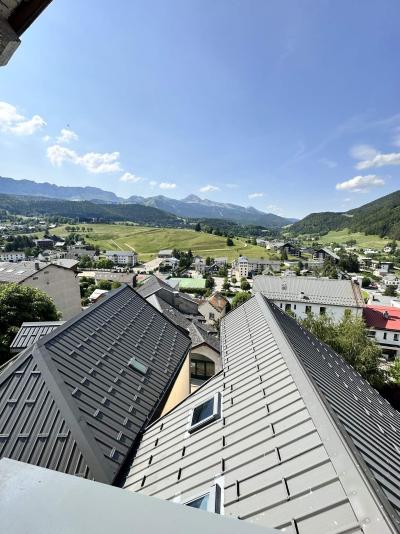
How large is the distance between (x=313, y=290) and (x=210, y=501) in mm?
46484

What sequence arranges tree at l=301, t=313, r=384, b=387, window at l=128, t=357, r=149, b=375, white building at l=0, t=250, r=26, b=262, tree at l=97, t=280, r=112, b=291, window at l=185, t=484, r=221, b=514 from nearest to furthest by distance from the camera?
window at l=185, t=484, r=221, b=514
window at l=128, t=357, r=149, b=375
tree at l=301, t=313, r=384, b=387
tree at l=97, t=280, r=112, b=291
white building at l=0, t=250, r=26, b=262

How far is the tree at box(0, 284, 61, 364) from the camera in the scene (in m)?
23.9

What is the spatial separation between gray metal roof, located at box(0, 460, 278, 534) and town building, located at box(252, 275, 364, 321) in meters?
43.5

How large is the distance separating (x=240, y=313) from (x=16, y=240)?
625ft

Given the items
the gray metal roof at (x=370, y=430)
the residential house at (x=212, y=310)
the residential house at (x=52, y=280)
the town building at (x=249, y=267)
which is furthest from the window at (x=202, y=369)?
the town building at (x=249, y=267)

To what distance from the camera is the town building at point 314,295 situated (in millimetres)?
45031

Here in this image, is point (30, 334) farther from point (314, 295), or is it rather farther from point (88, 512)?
point (314, 295)

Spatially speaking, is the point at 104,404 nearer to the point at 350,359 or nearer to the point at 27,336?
the point at 27,336

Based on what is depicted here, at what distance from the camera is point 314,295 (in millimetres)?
47062

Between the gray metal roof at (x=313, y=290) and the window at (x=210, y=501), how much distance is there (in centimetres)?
4300

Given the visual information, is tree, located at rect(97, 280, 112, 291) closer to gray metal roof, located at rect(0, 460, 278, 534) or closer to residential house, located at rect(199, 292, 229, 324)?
residential house, located at rect(199, 292, 229, 324)

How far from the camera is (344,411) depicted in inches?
278

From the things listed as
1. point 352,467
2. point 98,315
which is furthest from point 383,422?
point 98,315

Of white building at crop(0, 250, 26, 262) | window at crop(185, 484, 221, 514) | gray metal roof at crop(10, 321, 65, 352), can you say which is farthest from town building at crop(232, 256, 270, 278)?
window at crop(185, 484, 221, 514)
